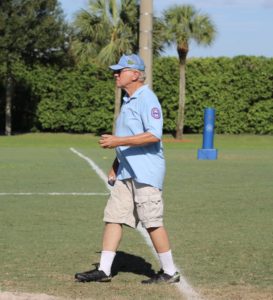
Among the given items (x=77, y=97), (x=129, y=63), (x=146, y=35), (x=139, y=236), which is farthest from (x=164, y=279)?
(x=77, y=97)

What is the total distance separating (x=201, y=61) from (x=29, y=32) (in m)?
8.75

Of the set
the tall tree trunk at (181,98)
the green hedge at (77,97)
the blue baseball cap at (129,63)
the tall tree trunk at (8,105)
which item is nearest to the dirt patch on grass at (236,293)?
the blue baseball cap at (129,63)

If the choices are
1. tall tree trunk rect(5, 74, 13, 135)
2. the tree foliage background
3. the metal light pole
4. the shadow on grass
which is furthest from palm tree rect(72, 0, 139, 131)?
the shadow on grass

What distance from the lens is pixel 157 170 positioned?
7.16m

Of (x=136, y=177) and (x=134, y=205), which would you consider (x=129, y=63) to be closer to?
(x=136, y=177)

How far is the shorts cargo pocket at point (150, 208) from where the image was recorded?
713 cm

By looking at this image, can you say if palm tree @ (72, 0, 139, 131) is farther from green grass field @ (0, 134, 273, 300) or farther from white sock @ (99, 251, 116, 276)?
white sock @ (99, 251, 116, 276)

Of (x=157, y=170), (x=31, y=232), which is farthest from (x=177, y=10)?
(x=157, y=170)

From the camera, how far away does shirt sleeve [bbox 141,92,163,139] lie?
22.9 feet

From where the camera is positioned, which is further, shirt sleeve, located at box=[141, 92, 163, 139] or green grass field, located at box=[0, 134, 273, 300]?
green grass field, located at box=[0, 134, 273, 300]

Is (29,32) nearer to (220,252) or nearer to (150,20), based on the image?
(150,20)

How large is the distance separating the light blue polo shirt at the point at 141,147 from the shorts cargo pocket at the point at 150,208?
12cm

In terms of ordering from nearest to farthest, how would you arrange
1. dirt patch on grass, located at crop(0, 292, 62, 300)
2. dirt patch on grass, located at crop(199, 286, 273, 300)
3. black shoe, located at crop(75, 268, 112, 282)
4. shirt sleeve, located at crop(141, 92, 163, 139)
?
dirt patch on grass, located at crop(0, 292, 62, 300)
dirt patch on grass, located at crop(199, 286, 273, 300)
shirt sleeve, located at crop(141, 92, 163, 139)
black shoe, located at crop(75, 268, 112, 282)

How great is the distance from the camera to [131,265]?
8.14 m
